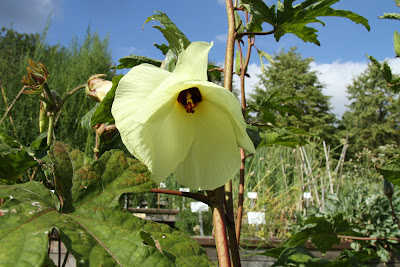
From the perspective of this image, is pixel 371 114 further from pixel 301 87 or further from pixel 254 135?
pixel 254 135

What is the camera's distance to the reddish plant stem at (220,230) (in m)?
0.38

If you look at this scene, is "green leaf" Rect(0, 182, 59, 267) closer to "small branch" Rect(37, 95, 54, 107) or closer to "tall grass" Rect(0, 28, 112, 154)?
"small branch" Rect(37, 95, 54, 107)

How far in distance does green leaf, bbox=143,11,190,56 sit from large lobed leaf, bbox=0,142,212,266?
0.16 m

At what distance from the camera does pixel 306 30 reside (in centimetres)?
63

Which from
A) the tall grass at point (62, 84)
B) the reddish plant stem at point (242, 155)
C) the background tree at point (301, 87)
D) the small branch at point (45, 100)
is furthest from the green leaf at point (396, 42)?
the background tree at point (301, 87)

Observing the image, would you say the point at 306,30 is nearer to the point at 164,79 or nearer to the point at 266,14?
the point at 266,14

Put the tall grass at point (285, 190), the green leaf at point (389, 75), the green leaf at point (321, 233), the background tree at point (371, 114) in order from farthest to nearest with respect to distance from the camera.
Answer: the background tree at point (371, 114) < the tall grass at point (285, 190) < the green leaf at point (389, 75) < the green leaf at point (321, 233)

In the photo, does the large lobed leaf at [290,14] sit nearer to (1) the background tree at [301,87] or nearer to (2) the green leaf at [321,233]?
(2) the green leaf at [321,233]

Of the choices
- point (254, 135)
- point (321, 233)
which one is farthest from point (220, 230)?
point (321, 233)

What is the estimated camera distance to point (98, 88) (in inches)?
18.1

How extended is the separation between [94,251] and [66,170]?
14 cm

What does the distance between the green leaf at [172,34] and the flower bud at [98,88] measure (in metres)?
→ 0.11

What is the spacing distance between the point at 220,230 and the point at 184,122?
0.50 feet

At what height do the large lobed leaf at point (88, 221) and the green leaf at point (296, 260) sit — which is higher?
the large lobed leaf at point (88, 221)
